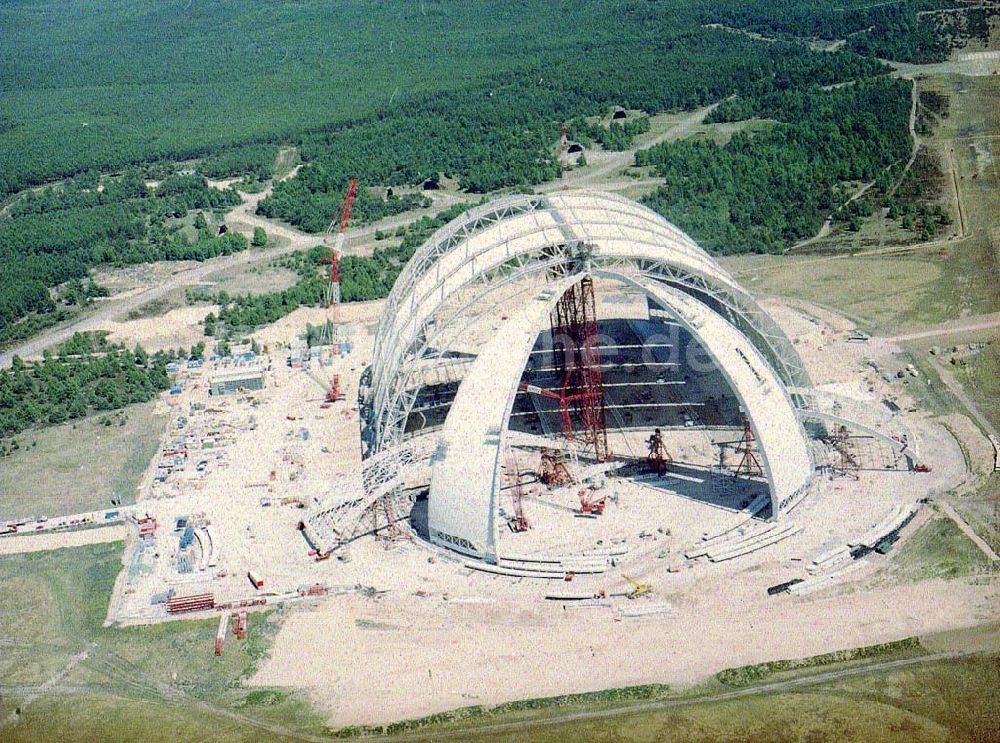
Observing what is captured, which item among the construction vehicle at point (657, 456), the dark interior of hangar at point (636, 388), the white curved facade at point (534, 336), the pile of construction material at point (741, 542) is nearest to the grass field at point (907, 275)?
the dark interior of hangar at point (636, 388)

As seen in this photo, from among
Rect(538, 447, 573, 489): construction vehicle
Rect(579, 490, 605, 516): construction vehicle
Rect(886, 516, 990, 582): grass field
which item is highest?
Rect(538, 447, 573, 489): construction vehicle

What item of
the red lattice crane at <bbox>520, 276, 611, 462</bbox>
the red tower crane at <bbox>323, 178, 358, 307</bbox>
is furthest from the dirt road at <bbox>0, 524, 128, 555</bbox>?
the red tower crane at <bbox>323, 178, 358, 307</bbox>

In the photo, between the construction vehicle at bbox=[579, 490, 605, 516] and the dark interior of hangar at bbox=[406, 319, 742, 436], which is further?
the dark interior of hangar at bbox=[406, 319, 742, 436]

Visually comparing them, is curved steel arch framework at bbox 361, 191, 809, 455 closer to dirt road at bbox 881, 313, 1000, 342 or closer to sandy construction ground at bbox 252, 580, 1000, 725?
sandy construction ground at bbox 252, 580, 1000, 725

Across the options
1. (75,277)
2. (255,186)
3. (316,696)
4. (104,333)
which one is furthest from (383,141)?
(316,696)

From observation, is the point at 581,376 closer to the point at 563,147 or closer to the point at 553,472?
the point at 553,472

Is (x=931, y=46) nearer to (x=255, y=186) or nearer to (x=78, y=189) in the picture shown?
(x=255, y=186)

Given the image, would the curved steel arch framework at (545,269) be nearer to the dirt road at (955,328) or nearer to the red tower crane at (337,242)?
the dirt road at (955,328)
